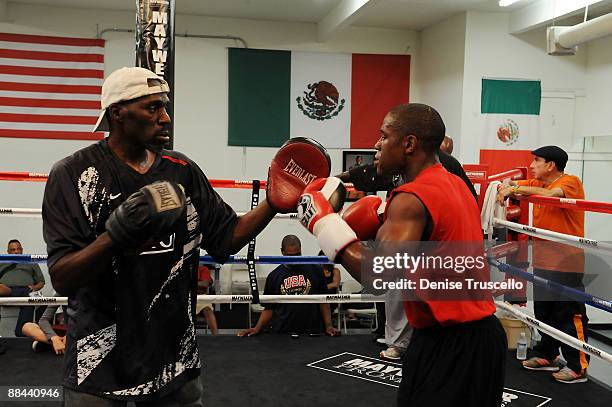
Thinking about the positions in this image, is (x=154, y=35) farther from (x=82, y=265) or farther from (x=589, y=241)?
(x=589, y=241)

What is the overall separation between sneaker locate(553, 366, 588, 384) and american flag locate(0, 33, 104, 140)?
15.7 ft

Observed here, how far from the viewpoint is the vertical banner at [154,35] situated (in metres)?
2.46

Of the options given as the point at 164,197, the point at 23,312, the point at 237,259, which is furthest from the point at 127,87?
the point at 23,312

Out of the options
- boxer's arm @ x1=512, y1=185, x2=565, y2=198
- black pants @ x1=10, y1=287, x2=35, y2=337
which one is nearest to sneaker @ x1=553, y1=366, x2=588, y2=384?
boxer's arm @ x1=512, y1=185, x2=565, y2=198

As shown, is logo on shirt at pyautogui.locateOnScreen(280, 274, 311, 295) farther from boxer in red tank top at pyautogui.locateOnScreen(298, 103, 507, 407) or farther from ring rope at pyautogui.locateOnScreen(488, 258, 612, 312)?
boxer in red tank top at pyautogui.locateOnScreen(298, 103, 507, 407)

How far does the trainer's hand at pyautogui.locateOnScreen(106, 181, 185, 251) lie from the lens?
1238 millimetres

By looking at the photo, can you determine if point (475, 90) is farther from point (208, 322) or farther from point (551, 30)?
point (208, 322)

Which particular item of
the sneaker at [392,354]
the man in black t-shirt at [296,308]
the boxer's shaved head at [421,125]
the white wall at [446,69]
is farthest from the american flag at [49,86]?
the boxer's shaved head at [421,125]

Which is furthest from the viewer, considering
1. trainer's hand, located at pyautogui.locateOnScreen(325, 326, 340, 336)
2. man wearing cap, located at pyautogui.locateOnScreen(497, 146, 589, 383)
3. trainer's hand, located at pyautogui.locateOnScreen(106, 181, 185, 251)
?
trainer's hand, located at pyautogui.locateOnScreen(325, 326, 340, 336)

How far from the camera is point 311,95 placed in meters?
6.64

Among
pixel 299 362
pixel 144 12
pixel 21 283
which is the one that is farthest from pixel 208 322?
pixel 144 12

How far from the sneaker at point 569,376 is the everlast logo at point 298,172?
1917 mm

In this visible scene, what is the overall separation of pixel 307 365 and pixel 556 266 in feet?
5.05

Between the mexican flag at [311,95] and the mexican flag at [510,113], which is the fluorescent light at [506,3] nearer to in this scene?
the mexican flag at [510,113]
